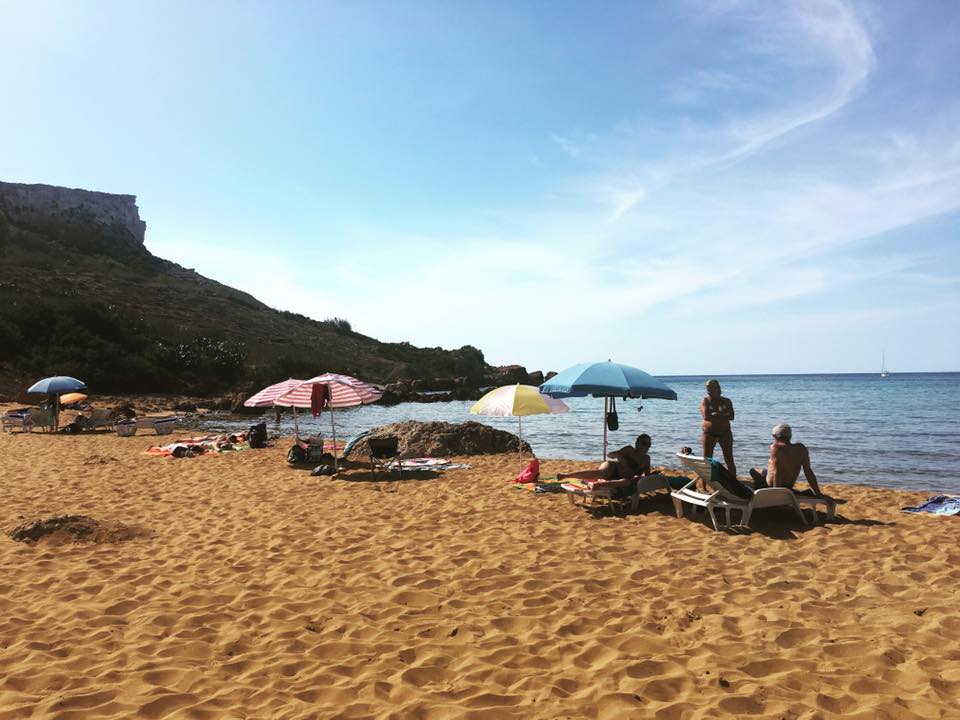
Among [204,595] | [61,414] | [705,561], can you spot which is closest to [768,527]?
[705,561]

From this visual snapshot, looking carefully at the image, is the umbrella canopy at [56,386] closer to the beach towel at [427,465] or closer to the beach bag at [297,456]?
the beach bag at [297,456]

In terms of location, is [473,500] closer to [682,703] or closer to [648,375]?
[648,375]

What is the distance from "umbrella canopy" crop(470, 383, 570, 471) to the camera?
10.0 metres

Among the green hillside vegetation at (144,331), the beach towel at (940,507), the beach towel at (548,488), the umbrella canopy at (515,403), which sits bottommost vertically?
the beach towel at (940,507)

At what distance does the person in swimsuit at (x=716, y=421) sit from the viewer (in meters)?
9.71

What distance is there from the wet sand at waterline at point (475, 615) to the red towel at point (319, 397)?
11.1 ft

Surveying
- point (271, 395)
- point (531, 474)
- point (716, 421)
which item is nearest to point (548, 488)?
point (531, 474)

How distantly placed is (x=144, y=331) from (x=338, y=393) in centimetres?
3944

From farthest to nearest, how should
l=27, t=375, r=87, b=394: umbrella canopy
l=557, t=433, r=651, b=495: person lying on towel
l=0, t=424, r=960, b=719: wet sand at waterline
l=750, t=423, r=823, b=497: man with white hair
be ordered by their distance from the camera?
l=27, t=375, r=87, b=394: umbrella canopy
l=557, t=433, r=651, b=495: person lying on towel
l=750, t=423, r=823, b=497: man with white hair
l=0, t=424, r=960, b=719: wet sand at waterline

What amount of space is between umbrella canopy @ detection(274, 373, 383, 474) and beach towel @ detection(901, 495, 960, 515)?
917cm

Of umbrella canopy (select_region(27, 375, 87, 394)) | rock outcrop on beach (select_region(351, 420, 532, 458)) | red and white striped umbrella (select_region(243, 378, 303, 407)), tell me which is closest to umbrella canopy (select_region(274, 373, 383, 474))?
red and white striped umbrella (select_region(243, 378, 303, 407))

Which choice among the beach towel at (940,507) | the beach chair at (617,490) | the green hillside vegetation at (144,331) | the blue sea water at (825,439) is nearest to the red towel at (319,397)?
the beach chair at (617,490)

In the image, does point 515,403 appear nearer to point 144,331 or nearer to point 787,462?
point 787,462

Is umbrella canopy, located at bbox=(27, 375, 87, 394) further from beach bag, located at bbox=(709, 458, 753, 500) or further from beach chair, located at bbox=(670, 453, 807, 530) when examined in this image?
beach bag, located at bbox=(709, 458, 753, 500)
